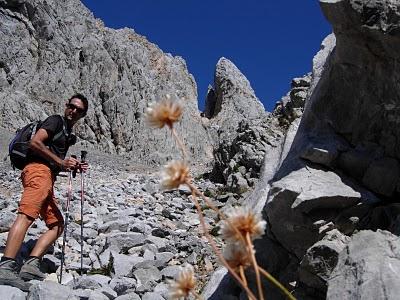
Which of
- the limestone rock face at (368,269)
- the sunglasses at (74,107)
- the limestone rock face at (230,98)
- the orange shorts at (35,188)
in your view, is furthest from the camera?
the limestone rock face at (230,98)

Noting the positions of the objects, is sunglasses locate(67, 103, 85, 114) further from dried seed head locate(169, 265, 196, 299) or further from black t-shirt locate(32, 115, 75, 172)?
dried seed head locate(169, 265, 196, 299)

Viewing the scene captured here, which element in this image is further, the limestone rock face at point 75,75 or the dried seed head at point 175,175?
the limestone rock face at point 75,75

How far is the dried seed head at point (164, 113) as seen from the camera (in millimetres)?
1787

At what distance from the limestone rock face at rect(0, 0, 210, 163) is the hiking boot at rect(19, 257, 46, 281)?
1693 inches

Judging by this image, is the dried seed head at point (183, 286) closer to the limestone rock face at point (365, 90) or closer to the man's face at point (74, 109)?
the limestone rock face at point (365, 90)

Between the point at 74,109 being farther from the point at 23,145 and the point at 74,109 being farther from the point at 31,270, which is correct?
the point at 31,270

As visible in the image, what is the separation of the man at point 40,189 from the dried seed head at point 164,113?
5.30 m

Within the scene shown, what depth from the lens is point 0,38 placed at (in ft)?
175

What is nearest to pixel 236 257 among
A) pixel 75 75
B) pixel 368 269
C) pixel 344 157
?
pixel 368 269

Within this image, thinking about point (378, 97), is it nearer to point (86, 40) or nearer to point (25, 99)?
point (25, 99)

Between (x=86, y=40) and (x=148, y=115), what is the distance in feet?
208

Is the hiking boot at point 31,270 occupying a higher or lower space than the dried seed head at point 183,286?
higher

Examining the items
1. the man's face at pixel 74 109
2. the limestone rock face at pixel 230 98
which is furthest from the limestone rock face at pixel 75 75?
the man's face at pixel 74 109

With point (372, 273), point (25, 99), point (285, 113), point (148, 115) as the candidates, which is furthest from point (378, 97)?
point (25, 99)
